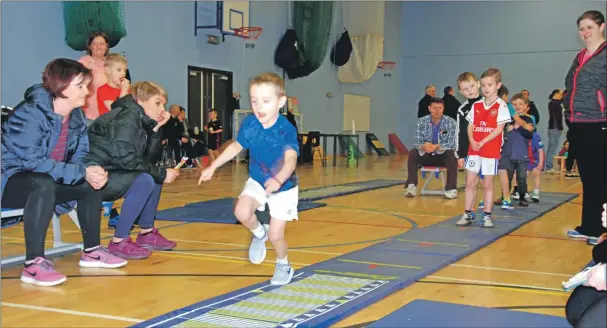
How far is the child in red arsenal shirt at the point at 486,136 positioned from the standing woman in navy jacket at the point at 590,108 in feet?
1.84

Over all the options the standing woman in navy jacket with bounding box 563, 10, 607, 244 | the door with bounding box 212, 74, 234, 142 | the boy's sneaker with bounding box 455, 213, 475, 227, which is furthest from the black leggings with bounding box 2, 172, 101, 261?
the door with bounding box 212, 74, 234, 142

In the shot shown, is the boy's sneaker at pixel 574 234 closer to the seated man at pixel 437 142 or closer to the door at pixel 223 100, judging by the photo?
the seated man at pixel 437 142

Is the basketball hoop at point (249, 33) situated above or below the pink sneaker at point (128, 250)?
above

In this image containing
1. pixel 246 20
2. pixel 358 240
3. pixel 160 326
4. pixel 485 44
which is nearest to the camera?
pixel 160 326

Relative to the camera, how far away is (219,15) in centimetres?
1248

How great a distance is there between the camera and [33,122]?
123 inches

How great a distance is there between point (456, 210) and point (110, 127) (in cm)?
350

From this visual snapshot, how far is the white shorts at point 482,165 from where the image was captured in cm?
477

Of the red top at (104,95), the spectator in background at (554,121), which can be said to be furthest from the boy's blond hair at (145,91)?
the spectator in background at (554,121)

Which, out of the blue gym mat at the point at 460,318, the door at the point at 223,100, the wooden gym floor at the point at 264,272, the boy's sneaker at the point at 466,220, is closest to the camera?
the blue gym mat at the point at 460,318

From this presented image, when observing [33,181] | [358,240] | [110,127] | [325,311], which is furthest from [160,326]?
[358,240]

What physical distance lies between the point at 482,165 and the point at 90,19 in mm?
6387

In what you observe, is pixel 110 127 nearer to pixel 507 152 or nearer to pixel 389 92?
pixel 507 152

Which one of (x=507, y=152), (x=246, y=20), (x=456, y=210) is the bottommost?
(x=456, y=210)
